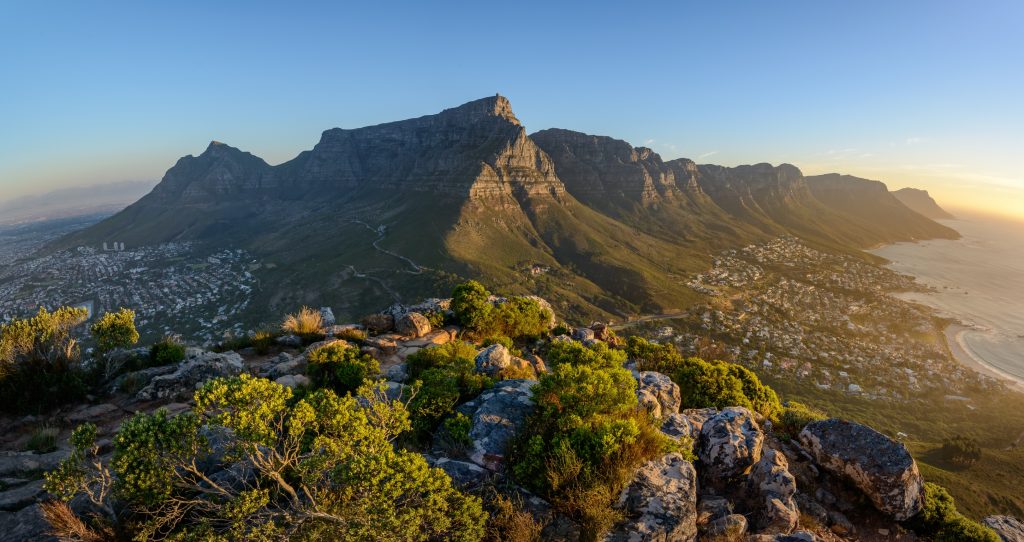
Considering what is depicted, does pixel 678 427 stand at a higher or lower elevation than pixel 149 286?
higher

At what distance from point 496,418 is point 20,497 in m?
10.5

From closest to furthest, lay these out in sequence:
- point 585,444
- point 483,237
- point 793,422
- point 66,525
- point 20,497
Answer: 1. point 66,525
2. point 20,497
3. point 585,444
4. point 793,422
5. point 483,237

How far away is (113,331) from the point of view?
14.9m

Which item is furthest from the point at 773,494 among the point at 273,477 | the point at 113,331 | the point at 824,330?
the point at 824,330

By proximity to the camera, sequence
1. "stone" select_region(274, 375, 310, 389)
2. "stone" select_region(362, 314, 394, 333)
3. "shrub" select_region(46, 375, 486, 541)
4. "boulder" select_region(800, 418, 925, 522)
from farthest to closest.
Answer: "stone" select_region(362, 314, 394, 333) → "stone" select_region(274, 375, 310, 389) → "boulder" select_region(800, 418, 925, 522) → "shrub" select_region(46, 375, 486, 541)

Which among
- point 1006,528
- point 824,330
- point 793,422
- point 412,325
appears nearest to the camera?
point 1006,528

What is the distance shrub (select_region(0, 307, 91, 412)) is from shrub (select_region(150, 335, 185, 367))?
229cm

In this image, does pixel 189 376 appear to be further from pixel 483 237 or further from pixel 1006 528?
pixel 483 237

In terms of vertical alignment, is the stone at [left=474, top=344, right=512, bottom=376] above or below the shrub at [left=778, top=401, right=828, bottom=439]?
above

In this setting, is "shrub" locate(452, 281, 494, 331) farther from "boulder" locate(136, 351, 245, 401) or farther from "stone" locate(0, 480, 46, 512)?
"stone" locate(0, 480, 46, 512)

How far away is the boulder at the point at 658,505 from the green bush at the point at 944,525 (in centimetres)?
807

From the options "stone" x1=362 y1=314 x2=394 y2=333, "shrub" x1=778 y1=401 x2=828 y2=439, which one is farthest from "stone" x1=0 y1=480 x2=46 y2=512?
"shrub" x1=778 y1=401 x2=828 y2=439

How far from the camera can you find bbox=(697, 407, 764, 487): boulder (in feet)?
34.0

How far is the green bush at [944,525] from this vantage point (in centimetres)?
1019
